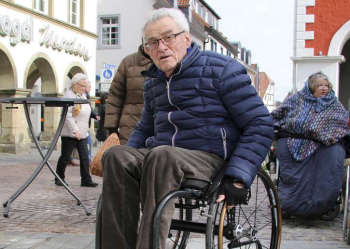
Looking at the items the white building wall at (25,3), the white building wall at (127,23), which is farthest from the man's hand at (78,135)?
the white building wall at (127,23)

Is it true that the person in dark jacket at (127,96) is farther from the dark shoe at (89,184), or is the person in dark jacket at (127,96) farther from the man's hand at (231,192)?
the man's hand at (231,192)

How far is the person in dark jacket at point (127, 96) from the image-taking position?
5.66 metres

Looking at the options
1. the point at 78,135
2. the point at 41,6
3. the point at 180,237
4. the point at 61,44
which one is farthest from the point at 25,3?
the point at 180,237

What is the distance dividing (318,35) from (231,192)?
11733 millimetres

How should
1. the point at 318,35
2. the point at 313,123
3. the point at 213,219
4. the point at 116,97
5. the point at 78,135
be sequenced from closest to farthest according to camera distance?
the point at 213,219, the point at 313,123, the point at 116,97, the point at 78,135, the point at 318,35

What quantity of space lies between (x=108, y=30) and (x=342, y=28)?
2170 cm

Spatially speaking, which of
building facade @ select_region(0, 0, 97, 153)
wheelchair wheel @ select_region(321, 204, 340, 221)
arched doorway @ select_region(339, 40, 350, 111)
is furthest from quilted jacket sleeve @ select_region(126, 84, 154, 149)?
arched doorway @ select_region(339, 40, 350, 111)

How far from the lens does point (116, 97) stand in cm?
580

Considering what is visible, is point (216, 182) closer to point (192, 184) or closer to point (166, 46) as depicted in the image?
point (192, 184)

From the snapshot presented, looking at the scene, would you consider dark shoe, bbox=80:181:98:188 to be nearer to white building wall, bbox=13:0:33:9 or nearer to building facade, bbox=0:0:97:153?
building facade, bbox=0:0:97:153

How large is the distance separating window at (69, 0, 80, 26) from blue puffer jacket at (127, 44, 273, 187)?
1927cm

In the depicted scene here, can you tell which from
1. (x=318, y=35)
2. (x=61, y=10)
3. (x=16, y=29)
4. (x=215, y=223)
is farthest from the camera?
(x=61, y=10)

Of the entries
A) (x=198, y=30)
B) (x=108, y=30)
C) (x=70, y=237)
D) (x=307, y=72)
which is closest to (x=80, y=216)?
(x=70, y=237)

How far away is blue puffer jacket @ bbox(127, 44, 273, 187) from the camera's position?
116 inches
